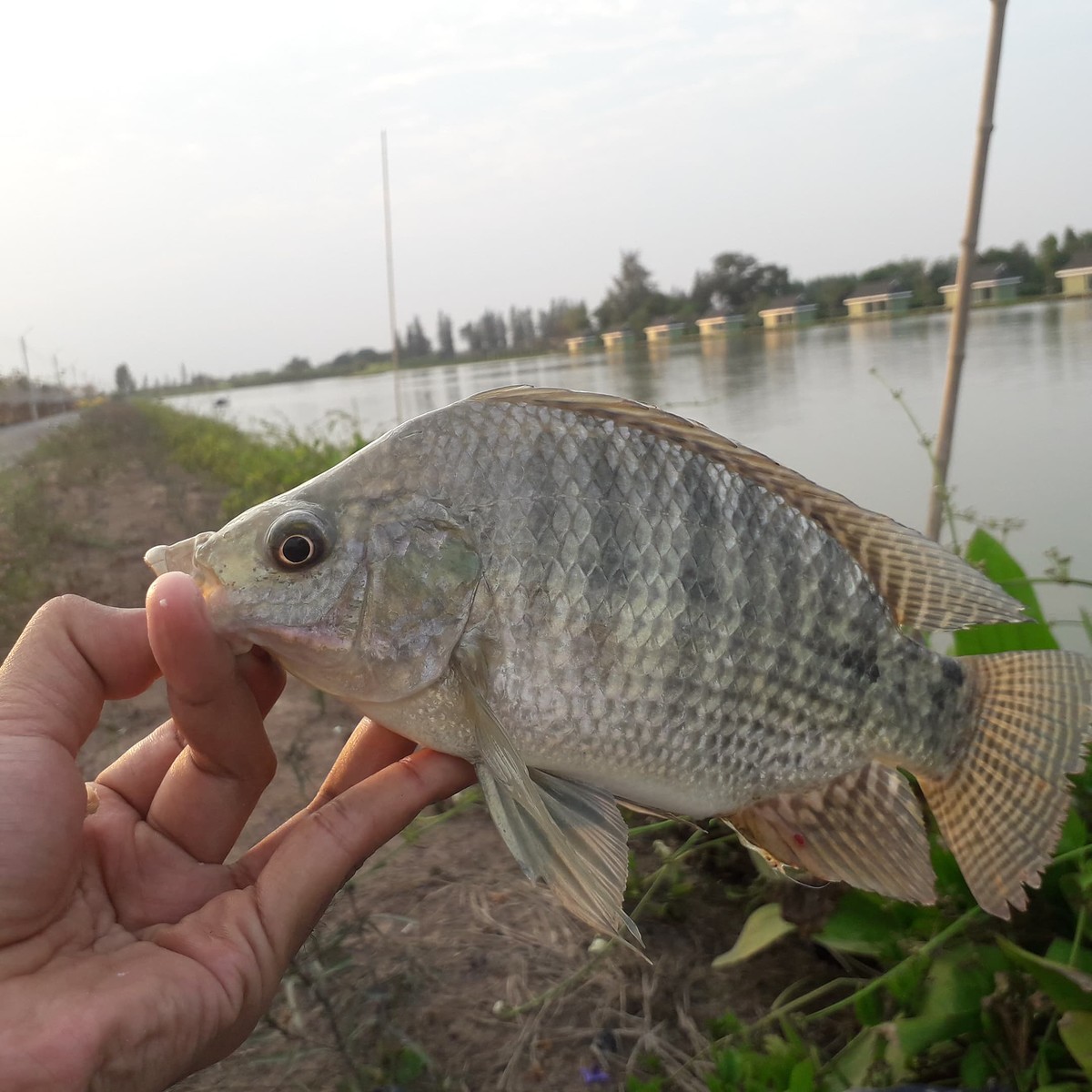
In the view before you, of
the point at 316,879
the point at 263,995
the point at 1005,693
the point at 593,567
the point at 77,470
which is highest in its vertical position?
the point at 593,567

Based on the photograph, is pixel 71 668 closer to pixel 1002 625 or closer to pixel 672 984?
pixel 672 984

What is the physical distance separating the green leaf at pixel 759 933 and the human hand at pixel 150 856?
1.10m

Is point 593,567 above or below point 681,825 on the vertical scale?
above

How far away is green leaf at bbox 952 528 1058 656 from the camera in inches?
89.3

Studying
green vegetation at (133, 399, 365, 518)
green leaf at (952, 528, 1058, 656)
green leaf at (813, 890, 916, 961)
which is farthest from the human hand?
green vegetation at (133, 399, 365, 518)

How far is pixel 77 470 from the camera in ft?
50.7

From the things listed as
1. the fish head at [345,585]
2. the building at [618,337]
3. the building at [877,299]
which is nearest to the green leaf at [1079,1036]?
the fish head at [345,585]

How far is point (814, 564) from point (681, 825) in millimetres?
1875

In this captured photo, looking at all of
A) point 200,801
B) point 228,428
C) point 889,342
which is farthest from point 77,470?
point 200,801

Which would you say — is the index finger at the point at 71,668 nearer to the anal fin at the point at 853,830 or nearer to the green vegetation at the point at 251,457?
the anal fin at the point at 853,830

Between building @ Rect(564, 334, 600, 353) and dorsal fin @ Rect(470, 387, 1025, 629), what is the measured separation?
20282mm

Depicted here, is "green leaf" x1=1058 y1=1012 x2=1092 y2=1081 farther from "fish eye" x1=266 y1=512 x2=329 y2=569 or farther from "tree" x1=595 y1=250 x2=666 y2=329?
"tree" x1=595 y1=250 x2=666 y2=329

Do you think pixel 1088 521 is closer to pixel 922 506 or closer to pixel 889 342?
pixel 922 506

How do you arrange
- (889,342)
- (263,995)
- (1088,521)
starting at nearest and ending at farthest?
1. (263,995)
2. (1088,521)
3. (889,342)
